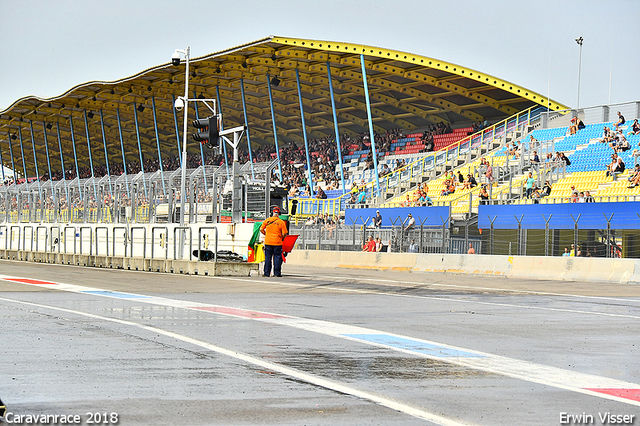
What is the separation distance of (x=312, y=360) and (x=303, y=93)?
57501 mm

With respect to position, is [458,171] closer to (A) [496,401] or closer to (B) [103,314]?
(B) [103,314]

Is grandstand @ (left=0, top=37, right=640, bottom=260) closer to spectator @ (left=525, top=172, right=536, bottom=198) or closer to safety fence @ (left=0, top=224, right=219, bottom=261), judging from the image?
spectator @ (left=525, top=172, right=536, bottom=198)

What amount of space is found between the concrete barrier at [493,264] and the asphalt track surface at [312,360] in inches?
332

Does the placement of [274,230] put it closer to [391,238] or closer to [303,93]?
[391,238]

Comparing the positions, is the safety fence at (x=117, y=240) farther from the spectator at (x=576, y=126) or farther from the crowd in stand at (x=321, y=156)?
the spectator at (x=576, y=126)

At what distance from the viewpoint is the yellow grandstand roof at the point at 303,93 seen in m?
48.3

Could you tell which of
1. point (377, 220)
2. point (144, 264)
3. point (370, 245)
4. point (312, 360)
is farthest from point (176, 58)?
point (312, 360)

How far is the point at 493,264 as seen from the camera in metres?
26.4

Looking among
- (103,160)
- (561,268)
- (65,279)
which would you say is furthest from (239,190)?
(103,160)

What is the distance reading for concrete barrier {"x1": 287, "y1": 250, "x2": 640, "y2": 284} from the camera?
22844 mm

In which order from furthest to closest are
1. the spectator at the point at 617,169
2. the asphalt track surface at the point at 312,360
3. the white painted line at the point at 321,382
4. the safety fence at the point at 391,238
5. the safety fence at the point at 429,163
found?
the safety fence at the point at 429,163
the spectator at the point at 617,169
the safety fence at the point at 391,238
the asphalt track surface at the point at 312,360
the white painted line at the point at 321,382

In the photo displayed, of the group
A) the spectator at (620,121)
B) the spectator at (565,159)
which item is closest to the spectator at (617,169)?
the spectator at (565,159)

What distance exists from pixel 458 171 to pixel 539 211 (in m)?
12.7

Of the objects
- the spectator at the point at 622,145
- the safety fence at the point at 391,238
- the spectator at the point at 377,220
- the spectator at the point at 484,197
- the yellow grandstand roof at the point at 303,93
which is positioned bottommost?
the safety fence at the point at 391,238
